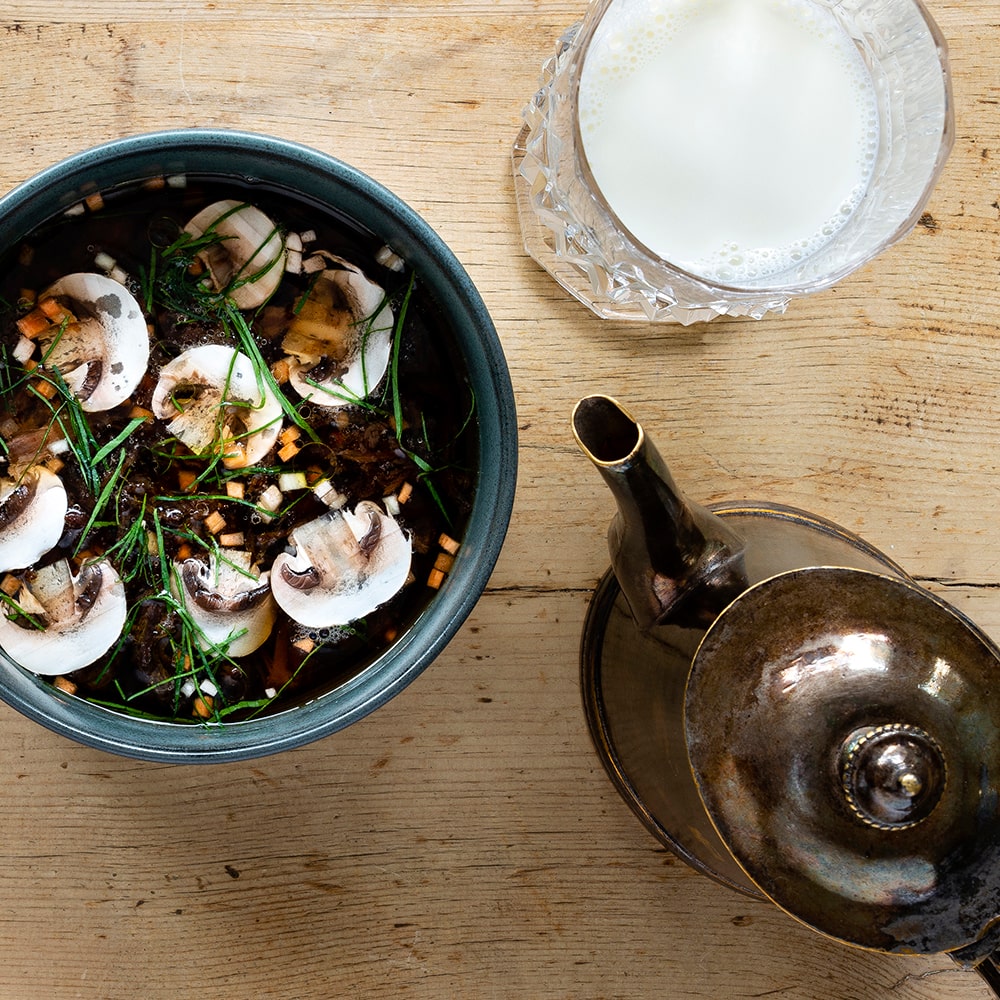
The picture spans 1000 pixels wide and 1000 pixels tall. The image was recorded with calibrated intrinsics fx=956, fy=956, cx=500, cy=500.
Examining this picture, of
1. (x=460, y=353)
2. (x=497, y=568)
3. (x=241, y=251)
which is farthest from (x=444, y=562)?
(x=241, y=251)

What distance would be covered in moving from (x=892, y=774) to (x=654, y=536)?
8.5 inches

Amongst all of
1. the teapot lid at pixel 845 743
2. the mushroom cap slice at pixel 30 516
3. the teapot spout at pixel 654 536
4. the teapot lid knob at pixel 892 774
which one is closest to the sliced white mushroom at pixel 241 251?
the mushroom cap slice at pixel 30 516

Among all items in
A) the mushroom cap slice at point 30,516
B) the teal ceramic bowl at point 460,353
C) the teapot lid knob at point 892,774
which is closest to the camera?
the teapot lid knob at point 892,774

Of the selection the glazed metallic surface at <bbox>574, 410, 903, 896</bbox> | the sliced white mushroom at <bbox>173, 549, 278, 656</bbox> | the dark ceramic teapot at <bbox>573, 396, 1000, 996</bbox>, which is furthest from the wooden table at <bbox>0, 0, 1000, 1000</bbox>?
the dark ceramic teapot at <bbox>573, 396, 1000, 996</bbox>

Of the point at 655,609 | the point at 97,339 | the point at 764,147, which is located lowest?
the point at 655,609

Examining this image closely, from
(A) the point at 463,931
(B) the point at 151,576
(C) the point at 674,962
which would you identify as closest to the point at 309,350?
(B) the point at 151,576

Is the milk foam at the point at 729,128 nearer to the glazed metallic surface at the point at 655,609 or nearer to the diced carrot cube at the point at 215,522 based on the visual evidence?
the glazed metallic surface at the point at 655,609

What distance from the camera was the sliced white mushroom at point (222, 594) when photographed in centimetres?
88

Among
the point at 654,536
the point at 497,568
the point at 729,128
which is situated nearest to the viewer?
the point at 654,536

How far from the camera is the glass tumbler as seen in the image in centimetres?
79

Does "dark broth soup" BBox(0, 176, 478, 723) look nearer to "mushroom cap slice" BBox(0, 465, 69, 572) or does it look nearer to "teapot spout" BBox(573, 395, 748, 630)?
"mushroom cap slice" BBox(0, 465, 69, 572)

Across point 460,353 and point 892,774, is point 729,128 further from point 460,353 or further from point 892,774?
point 892,774

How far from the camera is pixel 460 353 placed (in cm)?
84

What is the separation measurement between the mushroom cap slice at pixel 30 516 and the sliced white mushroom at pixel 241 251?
233 mm
